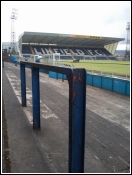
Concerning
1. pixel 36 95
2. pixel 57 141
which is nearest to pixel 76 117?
pixel 57 141

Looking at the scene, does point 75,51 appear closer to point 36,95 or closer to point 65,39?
point 65,39

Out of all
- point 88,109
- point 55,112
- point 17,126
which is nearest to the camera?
point 17,126

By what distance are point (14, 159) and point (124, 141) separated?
3186 mm

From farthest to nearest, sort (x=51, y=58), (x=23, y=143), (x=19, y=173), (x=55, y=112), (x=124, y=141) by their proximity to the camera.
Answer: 1. (x=51, y=58)
2. (x=55, y=112)
3. (x=124, y=141)
4. (x=23, y=143)
5. (x=19, y=173)

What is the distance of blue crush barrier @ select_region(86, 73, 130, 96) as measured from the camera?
41.3 ft

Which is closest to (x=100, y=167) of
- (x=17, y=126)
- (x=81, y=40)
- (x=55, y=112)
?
(x=17, y=126)

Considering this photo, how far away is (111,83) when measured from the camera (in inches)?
550

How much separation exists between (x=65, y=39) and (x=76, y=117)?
65.3 m

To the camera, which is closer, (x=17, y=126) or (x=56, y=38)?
(x=17, y=126)

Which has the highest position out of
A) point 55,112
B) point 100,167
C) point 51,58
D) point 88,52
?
point 88,52

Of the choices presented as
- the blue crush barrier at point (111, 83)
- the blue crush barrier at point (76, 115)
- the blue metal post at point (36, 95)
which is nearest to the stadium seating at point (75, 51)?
the blue crush barrier at point (111, 83)

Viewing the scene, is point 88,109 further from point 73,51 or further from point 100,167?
point 73,51

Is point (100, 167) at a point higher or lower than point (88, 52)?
lower

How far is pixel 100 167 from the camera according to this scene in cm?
405
